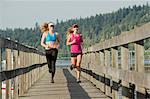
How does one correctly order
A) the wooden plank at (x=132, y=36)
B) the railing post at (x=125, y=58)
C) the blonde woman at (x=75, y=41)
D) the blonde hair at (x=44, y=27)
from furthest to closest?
the blonde woman at (x=75, y=41) < the blonde hair at (x=44, y=27) < the railing post at (x=125, y=58) < the wooden plank at (x=132, y=36)

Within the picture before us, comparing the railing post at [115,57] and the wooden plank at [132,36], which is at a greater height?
the wooden plank at [132,36]

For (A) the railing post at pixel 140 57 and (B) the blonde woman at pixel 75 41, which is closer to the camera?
(A) the railing post at pixel 140 57

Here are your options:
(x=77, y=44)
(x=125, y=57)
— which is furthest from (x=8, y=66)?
(x=77, y=44)

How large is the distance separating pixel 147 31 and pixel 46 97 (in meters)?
5.28

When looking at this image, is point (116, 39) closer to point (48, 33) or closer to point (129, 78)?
point (129, 78)

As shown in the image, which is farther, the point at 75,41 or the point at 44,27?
the point at 75,41

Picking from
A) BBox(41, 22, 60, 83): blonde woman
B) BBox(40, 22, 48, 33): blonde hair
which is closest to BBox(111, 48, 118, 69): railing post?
BBox(41, 22, 60, 83): blonde woman

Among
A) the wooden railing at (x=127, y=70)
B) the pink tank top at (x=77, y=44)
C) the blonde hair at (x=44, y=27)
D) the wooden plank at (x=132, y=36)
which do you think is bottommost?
the wooden railing at (x=127, y=70)

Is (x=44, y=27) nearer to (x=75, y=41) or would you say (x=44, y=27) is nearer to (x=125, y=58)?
(x=75, y=41)

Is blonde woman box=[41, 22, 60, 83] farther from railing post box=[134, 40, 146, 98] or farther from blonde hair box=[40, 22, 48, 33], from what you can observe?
railing post box=[134, 40, 146, 98]

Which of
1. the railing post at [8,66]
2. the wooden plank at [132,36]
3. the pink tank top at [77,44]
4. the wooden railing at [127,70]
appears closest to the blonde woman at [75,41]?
the pink tank top at [77,44]

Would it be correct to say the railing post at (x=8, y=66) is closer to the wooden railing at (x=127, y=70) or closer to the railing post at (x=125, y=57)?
the wooden railing at (x=127, y=70)

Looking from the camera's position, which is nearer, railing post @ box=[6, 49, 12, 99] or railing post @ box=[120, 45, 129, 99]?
railing post @ box=[120, 45, 129, 99]

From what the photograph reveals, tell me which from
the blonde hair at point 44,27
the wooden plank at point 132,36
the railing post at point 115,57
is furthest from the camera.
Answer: the blonde hair at point 44,27
